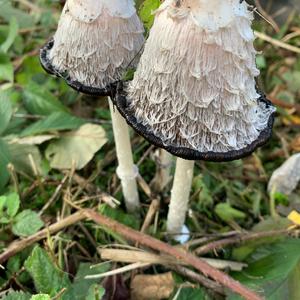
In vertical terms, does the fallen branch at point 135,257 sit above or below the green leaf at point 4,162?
below

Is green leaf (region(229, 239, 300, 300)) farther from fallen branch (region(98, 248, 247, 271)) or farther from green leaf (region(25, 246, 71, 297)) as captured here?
green leaf (region(25, 246, 71, 297))

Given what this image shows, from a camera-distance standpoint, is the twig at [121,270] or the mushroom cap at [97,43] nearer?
the mushroom cap at [97,43]

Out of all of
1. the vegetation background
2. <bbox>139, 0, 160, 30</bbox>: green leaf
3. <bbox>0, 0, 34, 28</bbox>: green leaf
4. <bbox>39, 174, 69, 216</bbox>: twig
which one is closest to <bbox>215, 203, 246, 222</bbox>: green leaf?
the vegetation background

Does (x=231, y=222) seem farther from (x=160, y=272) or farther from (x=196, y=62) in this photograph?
(x=196, y=62)

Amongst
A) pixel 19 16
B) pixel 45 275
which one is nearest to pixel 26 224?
pixel 45 275

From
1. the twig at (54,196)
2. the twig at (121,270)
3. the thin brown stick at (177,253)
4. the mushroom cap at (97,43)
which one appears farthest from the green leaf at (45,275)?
the mushroom cap at (97,43)

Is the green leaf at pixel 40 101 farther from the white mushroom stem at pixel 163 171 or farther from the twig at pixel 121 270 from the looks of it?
the twig at pixel 121 270
